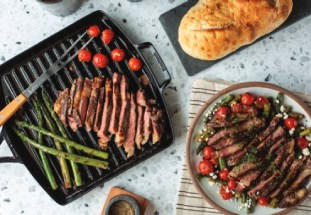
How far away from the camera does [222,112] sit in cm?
440

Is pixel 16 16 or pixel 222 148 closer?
pixel 222 148

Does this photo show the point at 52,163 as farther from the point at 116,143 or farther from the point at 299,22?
the point at 299,22

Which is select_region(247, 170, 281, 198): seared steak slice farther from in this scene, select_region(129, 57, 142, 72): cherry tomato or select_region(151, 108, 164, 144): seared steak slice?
select_region(129, 57, 142, 72): cherry tomato

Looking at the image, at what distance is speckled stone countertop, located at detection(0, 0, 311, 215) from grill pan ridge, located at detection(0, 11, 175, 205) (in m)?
0.16

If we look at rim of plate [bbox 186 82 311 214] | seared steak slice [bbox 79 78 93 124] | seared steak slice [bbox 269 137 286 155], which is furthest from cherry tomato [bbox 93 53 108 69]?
seared steak slice [bbox 269 137 286 155]

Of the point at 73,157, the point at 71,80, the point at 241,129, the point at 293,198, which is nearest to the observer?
the point at 293,198

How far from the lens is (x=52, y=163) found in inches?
182

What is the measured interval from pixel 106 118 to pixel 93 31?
797mm

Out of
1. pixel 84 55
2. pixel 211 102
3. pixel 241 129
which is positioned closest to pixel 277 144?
pixel 241 129

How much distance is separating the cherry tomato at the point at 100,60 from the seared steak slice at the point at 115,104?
15cm

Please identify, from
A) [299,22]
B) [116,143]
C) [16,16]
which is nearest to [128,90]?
[116,143]

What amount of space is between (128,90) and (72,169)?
2.87 ft

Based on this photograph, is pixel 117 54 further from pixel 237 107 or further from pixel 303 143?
pixel 303 143

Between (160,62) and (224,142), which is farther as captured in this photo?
(160,62)
